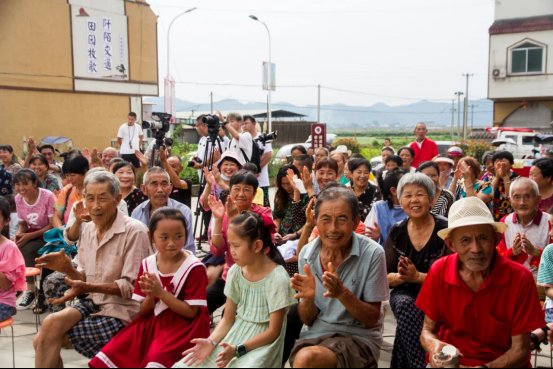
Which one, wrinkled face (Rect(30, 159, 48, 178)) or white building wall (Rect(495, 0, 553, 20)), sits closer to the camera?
wrinkled face (Rect(30, 159, 48, 178))

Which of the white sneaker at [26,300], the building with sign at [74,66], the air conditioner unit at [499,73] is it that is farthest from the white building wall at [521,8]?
the white sneaker at [26,300]

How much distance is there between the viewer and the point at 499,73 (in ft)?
100

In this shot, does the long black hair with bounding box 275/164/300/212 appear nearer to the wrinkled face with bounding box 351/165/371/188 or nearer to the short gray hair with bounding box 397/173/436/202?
the wrinkled face with bounding box 351/165/371/188

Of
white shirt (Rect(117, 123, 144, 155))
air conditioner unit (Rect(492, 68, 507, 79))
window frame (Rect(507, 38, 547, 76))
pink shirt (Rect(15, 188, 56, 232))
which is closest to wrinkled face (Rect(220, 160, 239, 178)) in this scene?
pink shirt (Rect(15, 188, 56, 232))

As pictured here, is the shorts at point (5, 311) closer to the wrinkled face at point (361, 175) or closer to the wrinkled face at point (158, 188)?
the wrinkled face at point (158, 188)

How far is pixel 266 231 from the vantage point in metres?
3.17

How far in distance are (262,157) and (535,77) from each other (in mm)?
26810

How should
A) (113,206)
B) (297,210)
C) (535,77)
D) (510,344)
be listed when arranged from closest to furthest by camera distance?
(510,344)
(113,206)
(297,210)
(535,77)

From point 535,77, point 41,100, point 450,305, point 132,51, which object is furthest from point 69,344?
point 535,77

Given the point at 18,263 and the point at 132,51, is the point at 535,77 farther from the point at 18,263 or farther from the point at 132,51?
the point at 18,263

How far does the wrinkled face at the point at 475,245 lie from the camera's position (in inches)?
101

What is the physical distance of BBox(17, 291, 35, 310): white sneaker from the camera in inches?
215

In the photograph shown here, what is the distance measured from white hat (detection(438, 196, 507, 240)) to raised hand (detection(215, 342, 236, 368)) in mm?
1198

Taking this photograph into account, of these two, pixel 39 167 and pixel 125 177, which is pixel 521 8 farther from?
pixel 125 177
